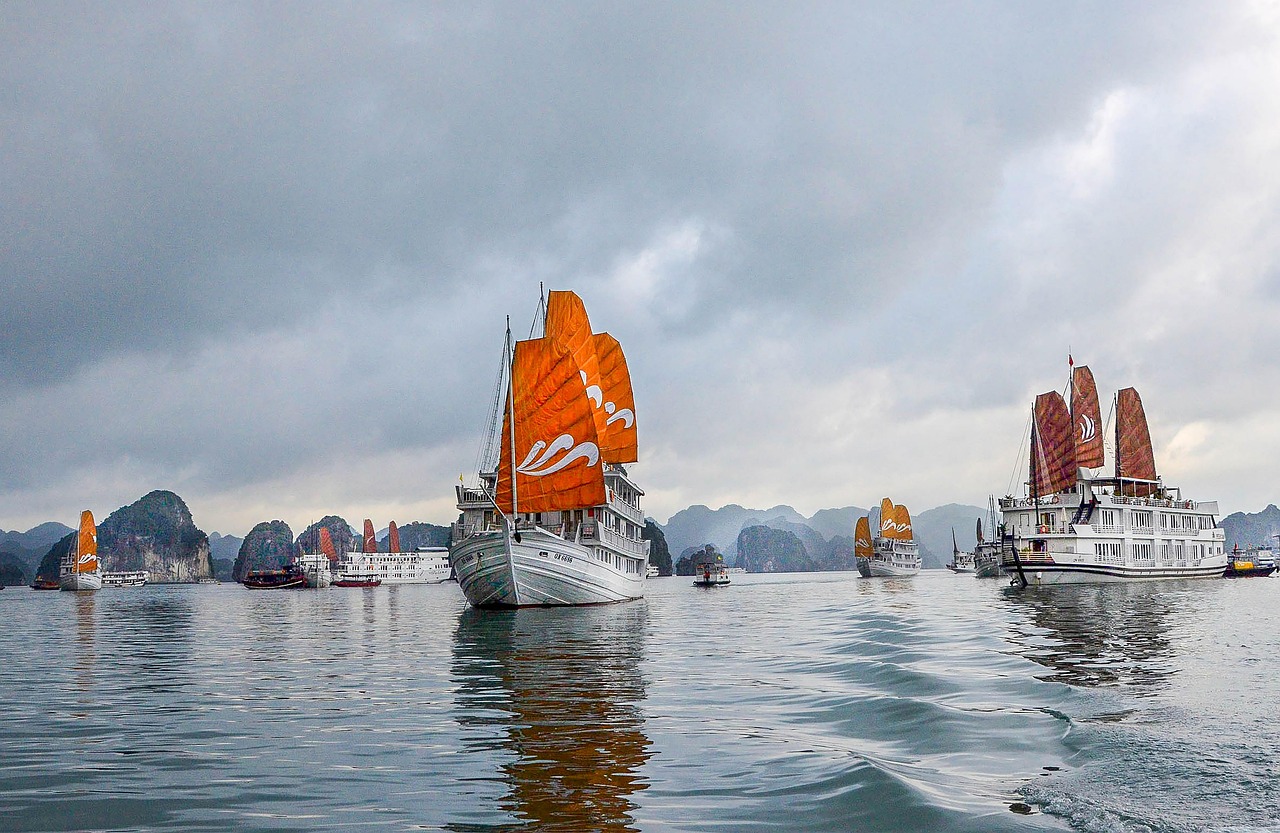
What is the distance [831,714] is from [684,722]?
7.28 ft

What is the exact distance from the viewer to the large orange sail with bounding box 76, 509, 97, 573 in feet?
365

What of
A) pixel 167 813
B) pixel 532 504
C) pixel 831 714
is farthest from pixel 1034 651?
pixel 532 504

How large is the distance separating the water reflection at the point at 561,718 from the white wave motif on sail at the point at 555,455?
14526 mm

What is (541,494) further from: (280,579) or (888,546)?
(280,579)

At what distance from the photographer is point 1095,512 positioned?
67250 mm

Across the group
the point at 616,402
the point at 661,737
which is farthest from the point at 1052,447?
the point at 661,737

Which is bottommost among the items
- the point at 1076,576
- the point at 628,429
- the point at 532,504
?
the point at 1076,576

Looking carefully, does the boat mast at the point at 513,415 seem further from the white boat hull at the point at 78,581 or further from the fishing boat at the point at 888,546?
the white boat hull at the point at 78,581

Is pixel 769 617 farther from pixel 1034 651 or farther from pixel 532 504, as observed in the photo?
pixel 1034 651

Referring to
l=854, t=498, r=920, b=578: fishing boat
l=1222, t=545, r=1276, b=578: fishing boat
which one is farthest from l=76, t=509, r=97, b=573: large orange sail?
l=1222, t=545, r=1276, b=578: fishing boat

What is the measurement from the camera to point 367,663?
2041 cm

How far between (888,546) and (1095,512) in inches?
2059

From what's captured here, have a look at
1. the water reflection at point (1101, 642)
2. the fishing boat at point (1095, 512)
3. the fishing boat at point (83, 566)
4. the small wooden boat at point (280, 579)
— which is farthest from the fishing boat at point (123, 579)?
the water reflection at point (1101, 642)

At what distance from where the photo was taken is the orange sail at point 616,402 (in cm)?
6153
